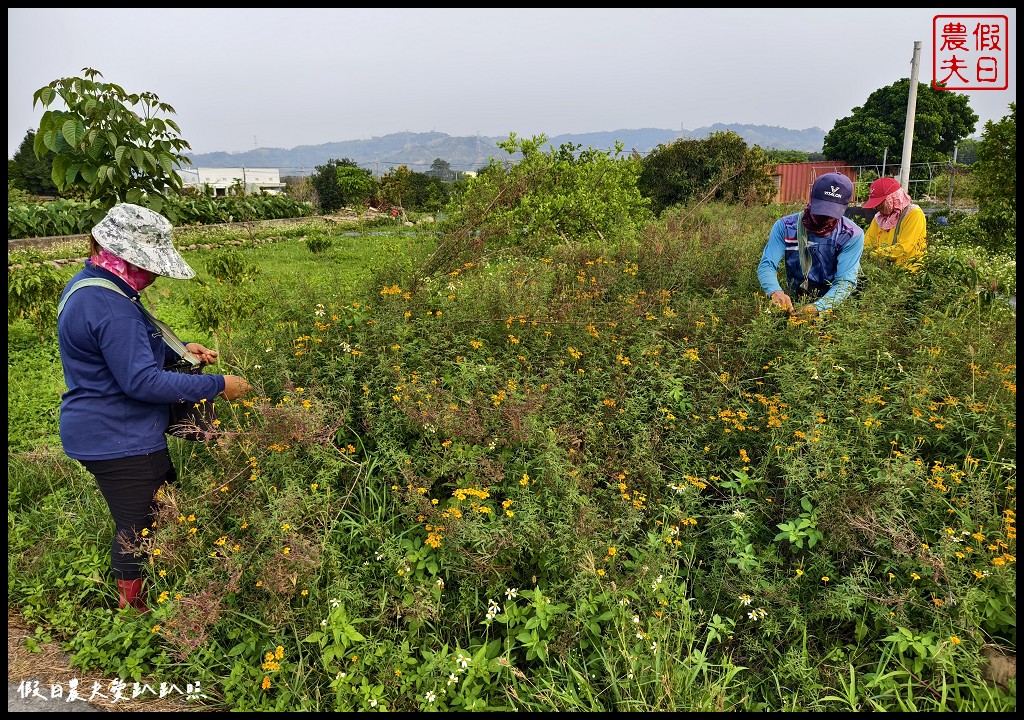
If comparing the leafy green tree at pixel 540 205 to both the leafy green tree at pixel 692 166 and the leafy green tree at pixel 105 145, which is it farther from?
the leafy green tree at pixel 692 166

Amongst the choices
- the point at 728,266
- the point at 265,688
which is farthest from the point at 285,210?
the point at 265,688

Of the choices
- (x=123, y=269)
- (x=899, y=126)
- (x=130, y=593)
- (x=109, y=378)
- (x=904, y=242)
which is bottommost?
(x=130, y=593)

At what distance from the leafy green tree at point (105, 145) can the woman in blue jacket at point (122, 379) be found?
35.6 inches

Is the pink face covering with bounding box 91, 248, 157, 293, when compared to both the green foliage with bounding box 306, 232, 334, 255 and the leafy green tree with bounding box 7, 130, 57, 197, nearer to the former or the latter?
the green foliage with bounding box 306, 232, 334, 255

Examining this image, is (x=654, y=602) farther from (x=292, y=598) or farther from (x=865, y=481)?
(x=292, y=598)

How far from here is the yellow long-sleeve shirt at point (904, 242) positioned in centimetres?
416

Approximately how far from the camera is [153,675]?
2514 millimetres

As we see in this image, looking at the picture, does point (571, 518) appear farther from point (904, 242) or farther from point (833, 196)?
point (904, 242)

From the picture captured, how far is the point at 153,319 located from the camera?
9.39ft

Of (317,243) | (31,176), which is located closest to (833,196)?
(317,243)

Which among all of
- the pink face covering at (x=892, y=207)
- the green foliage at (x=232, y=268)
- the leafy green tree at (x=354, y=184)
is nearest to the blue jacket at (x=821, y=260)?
the pink face covering at (x=892, y=207)

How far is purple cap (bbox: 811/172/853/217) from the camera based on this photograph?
377 cm

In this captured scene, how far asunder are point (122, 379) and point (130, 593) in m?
1.03

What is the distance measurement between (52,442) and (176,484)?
2.13m
